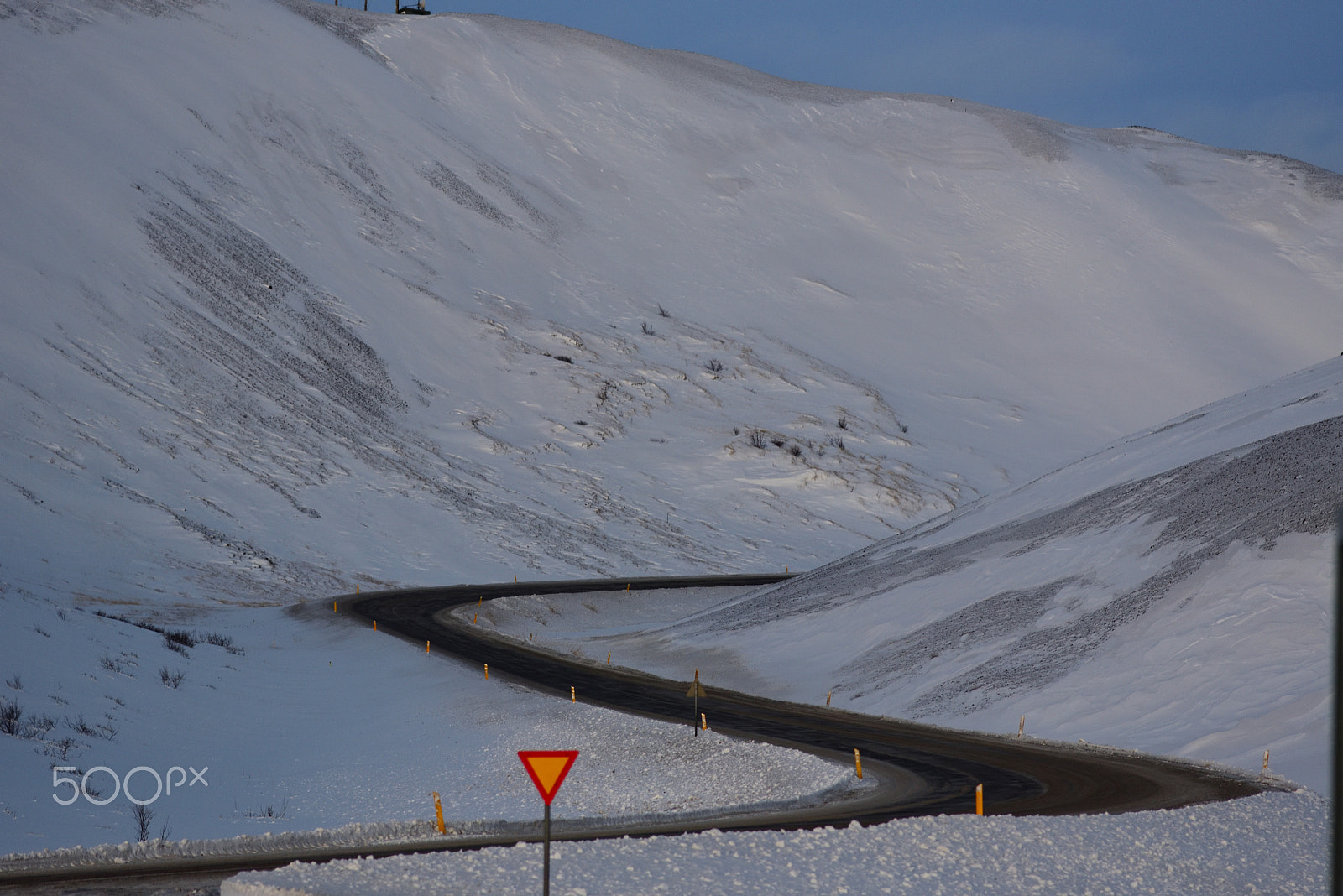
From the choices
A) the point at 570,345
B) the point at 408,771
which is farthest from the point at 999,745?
the point at 570,345

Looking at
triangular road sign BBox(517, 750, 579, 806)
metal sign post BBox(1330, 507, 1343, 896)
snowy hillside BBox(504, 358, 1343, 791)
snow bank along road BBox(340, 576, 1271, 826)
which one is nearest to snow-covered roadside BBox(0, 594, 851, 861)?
snow bank along road BBox(340, 576, 1271, 826)

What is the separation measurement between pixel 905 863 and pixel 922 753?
11789mm

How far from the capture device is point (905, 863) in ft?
48.9

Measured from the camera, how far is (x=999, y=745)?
27250 millimetres

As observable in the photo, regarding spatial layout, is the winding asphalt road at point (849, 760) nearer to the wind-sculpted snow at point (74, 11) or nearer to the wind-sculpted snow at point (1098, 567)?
the wind-sculpted snow at point (1098, 567)

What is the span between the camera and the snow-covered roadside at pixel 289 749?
2092cm

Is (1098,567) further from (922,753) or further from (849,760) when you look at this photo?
(849,760)

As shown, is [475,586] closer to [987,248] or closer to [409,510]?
[409,510]

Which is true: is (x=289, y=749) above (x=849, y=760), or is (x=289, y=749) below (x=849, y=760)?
below

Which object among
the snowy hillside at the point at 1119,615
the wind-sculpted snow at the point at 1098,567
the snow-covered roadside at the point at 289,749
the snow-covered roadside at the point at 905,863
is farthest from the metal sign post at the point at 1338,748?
the wind-sculpted snow at the point at 1098,567

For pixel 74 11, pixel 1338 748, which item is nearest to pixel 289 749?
pixel 1338 748

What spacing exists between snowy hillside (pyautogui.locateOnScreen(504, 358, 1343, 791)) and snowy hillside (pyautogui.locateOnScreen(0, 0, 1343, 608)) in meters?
30.6

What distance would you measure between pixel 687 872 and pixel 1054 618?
23.3 metres

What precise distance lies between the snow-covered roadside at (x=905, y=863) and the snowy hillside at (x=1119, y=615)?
7377 millimetres
